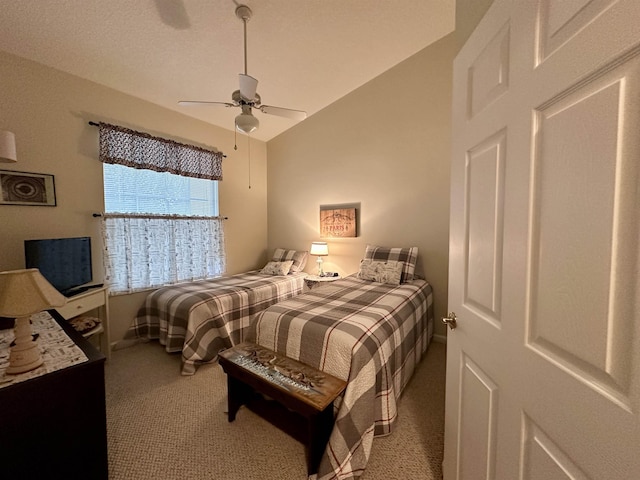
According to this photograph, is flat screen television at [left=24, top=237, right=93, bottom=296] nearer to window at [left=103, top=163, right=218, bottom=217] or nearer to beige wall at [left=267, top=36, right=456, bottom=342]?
window at [left=103, top=163, right=218, bottom=217]

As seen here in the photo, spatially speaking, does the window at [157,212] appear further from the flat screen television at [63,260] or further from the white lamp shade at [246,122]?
the white lamp shade at [246,122]

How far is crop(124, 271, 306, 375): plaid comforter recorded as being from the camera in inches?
94.7

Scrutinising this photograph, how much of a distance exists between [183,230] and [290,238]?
164cm

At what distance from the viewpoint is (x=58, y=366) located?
1102 millimetres

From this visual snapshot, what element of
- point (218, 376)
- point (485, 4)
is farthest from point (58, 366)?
point (485, 4)

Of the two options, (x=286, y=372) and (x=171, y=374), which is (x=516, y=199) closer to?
(x=286, y=372)

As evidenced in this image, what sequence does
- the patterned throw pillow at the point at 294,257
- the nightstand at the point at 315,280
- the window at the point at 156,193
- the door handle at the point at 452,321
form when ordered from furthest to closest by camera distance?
the patterned throw pillow at the point at 294,257, the nightstand at the point at 315,280, the window at the point at 156,193, the door handle at the point at 452,321

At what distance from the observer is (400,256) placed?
3.08 meters

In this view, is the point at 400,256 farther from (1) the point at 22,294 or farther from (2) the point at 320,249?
(1) the point at 22,294

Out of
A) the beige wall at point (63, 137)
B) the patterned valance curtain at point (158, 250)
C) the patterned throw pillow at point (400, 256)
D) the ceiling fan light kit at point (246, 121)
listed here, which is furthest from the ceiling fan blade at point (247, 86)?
the patterned throw pillow at point (400, 256)

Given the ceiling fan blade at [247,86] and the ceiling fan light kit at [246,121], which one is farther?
the ceiling fan light kit at [246,121]

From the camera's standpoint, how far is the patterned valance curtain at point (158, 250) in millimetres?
2807

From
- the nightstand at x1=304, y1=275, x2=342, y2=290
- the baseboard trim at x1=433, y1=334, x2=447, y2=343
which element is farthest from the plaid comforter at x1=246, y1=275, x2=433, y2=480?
the nightstand at x1=304, y1=275, x2=342, y2=290

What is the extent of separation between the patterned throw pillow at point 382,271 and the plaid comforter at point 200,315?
1.15m
